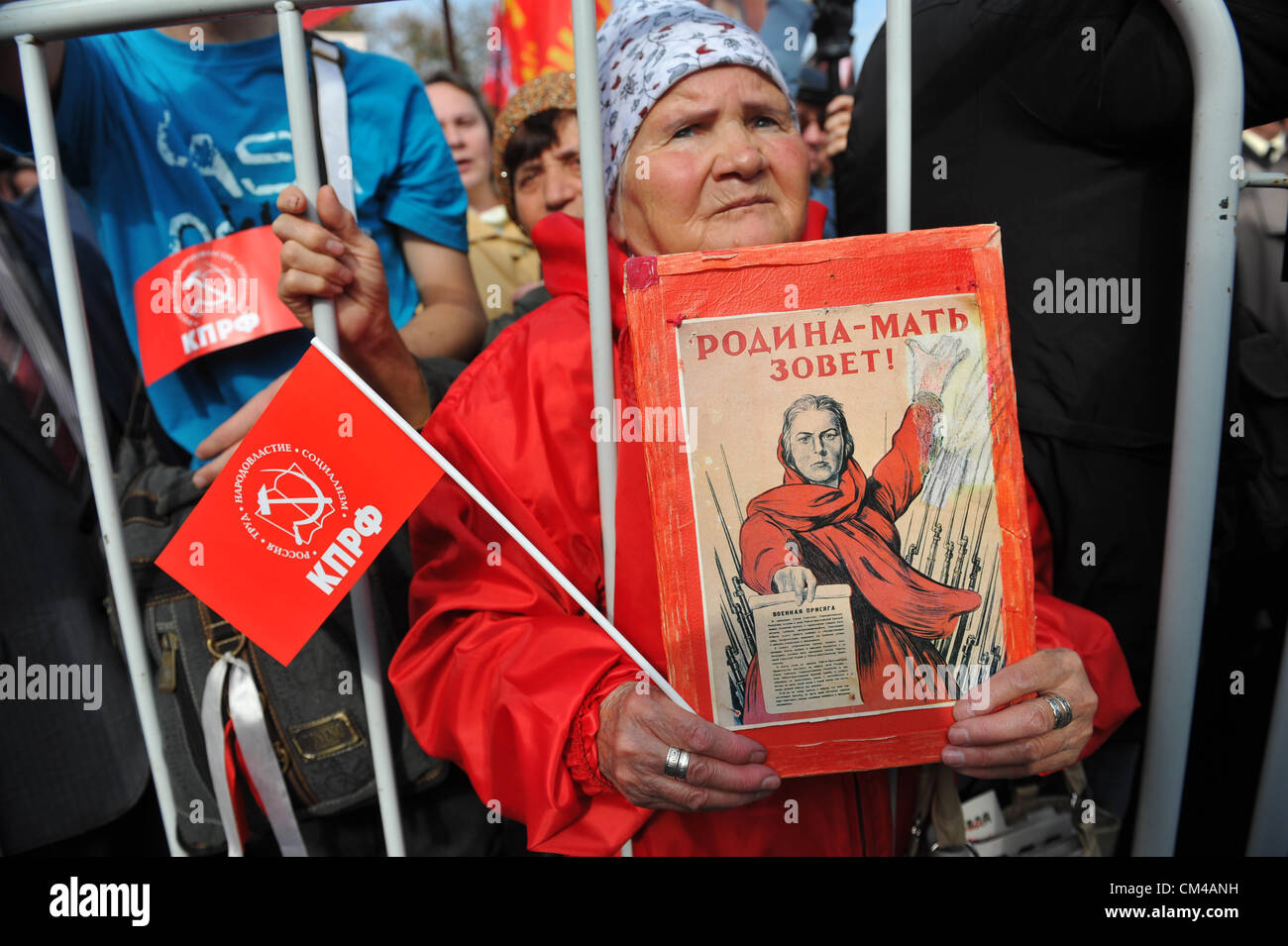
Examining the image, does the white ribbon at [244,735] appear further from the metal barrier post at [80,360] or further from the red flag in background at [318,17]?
the red flag in background at [318,17]

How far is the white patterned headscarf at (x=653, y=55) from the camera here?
1.26m

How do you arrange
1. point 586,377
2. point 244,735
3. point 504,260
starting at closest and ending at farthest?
point 586,377, point 244,735, point 504,260

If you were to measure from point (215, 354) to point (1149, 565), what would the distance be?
5.26 feet

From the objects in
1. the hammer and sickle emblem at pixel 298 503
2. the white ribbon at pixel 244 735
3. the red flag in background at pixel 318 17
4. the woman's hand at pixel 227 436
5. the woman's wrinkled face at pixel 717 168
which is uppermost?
the red flag in background at pixel 318 17

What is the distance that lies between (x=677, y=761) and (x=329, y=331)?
0.74m

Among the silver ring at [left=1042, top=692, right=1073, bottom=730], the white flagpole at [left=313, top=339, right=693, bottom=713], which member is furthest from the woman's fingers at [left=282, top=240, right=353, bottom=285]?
the silver ring at [left=1042, top=692, right=1073, bottom=730]

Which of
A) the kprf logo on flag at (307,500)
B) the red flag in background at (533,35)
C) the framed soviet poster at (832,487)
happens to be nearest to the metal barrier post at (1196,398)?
the framed soviet poster at (832,487)

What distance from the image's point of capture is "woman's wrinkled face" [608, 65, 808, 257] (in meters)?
1.23

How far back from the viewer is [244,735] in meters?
1.39

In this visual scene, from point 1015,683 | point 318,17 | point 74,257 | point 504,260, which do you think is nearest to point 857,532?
point 1015,683

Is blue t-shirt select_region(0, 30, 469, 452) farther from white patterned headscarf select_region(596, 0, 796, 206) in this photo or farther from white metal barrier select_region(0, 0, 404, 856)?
white patterned headscarf select_region(596, 0, 796, 206)

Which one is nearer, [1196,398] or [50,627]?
[1196,398]

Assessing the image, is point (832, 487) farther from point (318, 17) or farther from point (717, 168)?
point (318, 17)

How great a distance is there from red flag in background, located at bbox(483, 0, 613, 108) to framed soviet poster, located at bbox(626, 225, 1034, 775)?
142 centimetres
